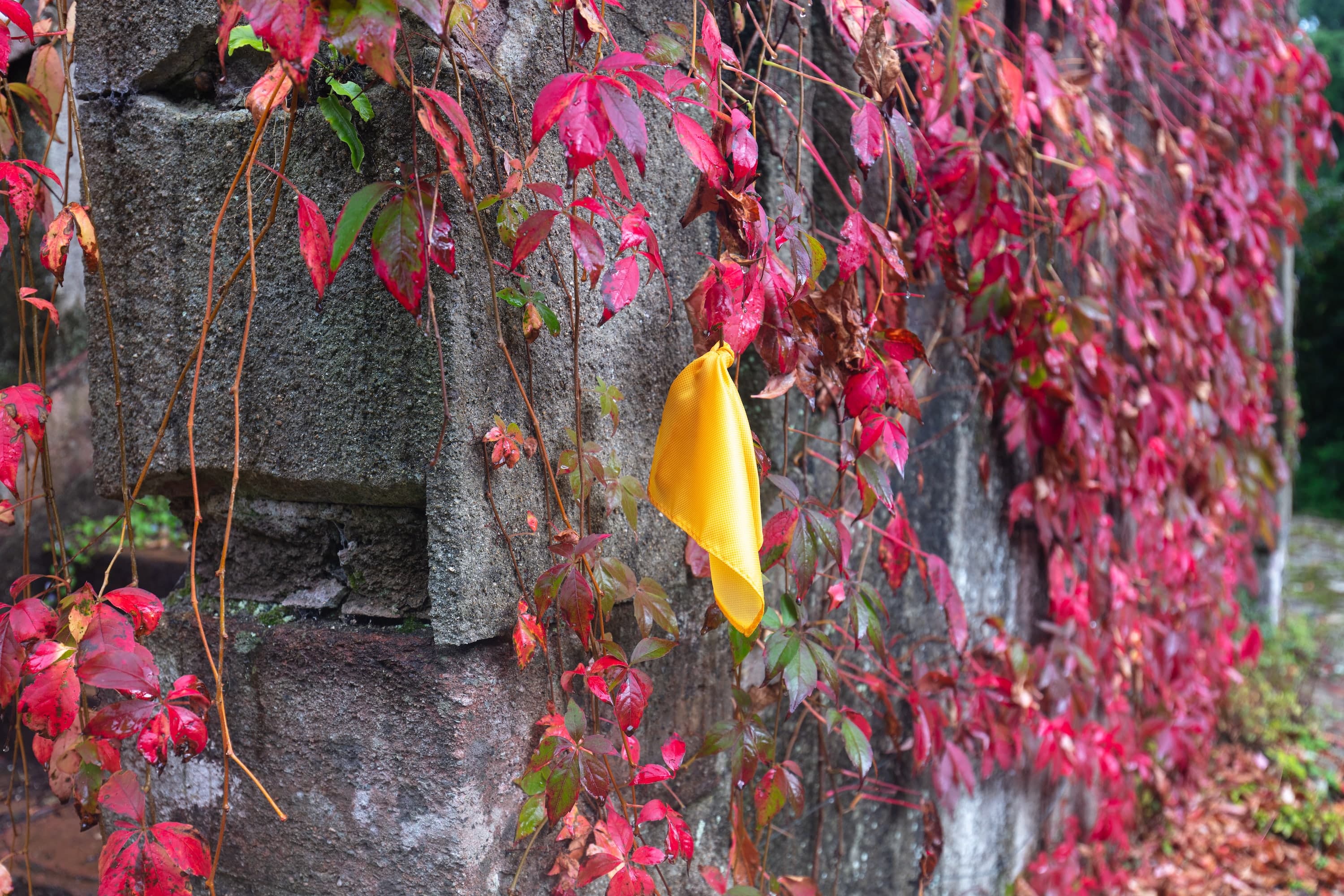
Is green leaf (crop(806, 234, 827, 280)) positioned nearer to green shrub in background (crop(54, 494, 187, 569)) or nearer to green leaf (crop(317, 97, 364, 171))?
green leaf (crop(317, 97, 364, 171))

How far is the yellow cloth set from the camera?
0.98 meters

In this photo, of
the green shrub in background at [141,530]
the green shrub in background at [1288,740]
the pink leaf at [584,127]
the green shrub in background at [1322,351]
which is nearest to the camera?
the pink leaf at [584,127]

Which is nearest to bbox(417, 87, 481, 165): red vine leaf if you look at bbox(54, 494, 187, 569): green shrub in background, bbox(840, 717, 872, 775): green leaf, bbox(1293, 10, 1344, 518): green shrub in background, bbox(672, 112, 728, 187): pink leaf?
bbox(672, 112, 728, 187): pink leaf

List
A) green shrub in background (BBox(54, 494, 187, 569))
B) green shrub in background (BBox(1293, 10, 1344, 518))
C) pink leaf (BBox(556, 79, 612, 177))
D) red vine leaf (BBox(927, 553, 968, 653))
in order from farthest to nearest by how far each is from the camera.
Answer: green shrub in background (BBox(1293, 10, 1344, 518)) → green shrub in background (BBox(54, 494, 187, 569)) → red vine leaf (BBox(927, 553, 968, 653)) → pink leaf (BBox(556, 79, 612, 177))

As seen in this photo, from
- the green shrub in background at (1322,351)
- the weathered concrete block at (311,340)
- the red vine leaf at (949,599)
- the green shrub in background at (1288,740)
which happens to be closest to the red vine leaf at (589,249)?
the weathered concrete block at (311,340)

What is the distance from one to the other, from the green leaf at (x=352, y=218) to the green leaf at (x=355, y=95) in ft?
0.39

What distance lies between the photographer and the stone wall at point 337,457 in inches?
37.8

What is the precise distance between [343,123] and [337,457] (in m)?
0.35

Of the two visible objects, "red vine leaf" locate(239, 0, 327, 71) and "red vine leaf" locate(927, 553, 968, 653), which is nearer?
"red vine leaf" locate(239, 0, 327, 71)

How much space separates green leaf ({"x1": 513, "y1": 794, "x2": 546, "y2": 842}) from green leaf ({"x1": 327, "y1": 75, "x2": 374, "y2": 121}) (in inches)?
29.8

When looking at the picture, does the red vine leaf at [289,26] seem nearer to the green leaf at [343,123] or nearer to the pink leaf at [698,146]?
the green leaf at [343,123]

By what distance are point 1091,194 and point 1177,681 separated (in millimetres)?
1639

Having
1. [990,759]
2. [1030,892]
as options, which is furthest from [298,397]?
[1030,892]

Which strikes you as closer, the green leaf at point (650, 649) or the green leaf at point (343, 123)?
the green leaf at point (343, 123)
